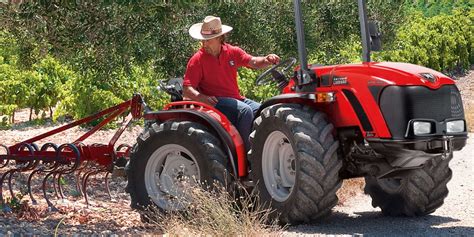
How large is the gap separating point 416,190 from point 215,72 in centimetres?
184

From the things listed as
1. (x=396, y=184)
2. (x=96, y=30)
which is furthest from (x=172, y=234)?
(x=96, y=30)

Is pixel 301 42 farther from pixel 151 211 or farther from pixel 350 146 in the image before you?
pixel 151 211

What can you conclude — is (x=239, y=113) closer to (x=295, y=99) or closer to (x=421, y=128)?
(x=295, y=99)

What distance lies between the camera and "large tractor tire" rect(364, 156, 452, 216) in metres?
8.58

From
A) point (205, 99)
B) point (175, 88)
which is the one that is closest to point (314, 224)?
point (205, 99)

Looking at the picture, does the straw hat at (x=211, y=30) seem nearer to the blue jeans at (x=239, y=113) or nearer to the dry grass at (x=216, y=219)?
the blue jeans at (x=239, y=113)

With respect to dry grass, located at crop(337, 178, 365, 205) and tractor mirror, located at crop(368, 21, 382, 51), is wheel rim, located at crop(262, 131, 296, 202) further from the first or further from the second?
dry grass, located at crop(337, 178, 365, 205)

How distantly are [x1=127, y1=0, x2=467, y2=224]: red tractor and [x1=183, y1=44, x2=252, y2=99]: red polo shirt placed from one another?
19 cm

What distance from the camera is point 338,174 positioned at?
8.08 metres

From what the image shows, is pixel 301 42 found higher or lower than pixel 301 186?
higher

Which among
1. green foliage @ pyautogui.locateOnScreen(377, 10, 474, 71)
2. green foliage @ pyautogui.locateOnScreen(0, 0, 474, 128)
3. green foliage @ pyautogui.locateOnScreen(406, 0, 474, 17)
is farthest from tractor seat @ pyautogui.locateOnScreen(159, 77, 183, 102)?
green foliage @ pyautogui.locateOnScreen(406, 0, 474, 17)

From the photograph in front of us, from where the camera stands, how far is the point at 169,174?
8898 millimetres

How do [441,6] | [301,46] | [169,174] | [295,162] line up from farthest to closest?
[441,6] < [169,174] < [301,46] < [295,162]

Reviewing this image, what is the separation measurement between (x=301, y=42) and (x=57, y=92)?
31.7ft
